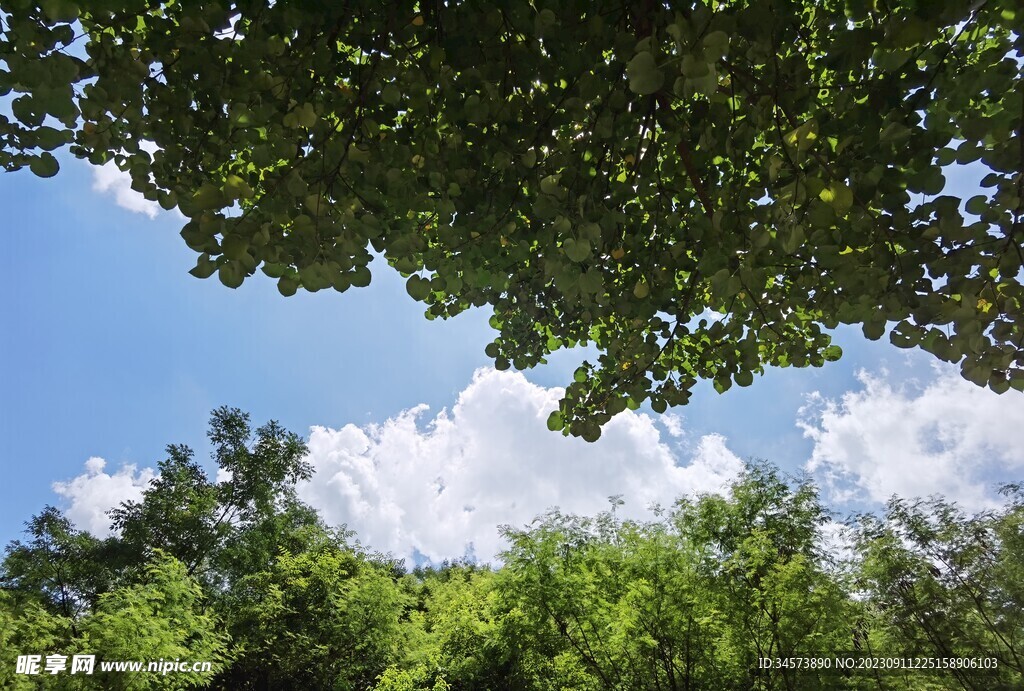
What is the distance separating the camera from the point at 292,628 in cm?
1688

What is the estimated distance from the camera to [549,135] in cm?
184

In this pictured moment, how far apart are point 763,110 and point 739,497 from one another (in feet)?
42.0

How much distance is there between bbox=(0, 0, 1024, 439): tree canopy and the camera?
4.37 ft

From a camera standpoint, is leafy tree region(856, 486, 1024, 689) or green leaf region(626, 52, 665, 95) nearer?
green leaf region(626, 52, 665, 95)

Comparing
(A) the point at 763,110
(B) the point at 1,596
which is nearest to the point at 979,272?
(A) the point at 763,110

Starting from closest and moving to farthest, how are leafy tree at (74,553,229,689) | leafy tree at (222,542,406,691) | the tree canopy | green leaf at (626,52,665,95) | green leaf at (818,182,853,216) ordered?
green leaf at (626,52,665,95)
green leaf at (818,182,853,216)
the tree canopy
leafy tree at (74,553,229,689)
leafy tree at (222,542,406,691)

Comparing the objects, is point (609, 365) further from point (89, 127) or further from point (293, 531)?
point (293, 531)

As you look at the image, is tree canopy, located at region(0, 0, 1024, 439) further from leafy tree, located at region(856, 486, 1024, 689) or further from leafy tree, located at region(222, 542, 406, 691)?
leafy tree, located at region(222, 542, 406, 691)

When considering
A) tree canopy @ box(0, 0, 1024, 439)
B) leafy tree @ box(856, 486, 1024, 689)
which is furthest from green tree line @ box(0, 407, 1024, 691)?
tree canopy @ box(0, 0, 1024, 439)

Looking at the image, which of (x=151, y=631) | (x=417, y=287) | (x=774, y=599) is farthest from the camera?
(x=151, y=631)

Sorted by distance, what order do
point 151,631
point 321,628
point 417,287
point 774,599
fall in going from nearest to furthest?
point 417,287
point 774,599
point 151,631
point 321,628

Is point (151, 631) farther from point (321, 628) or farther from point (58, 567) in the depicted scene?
point (58, 567)

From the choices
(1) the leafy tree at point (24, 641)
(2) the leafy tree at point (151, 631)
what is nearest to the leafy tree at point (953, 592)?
(2) the leafy tree at point (151, 631)

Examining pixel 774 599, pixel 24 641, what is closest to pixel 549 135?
pixel 774 599
